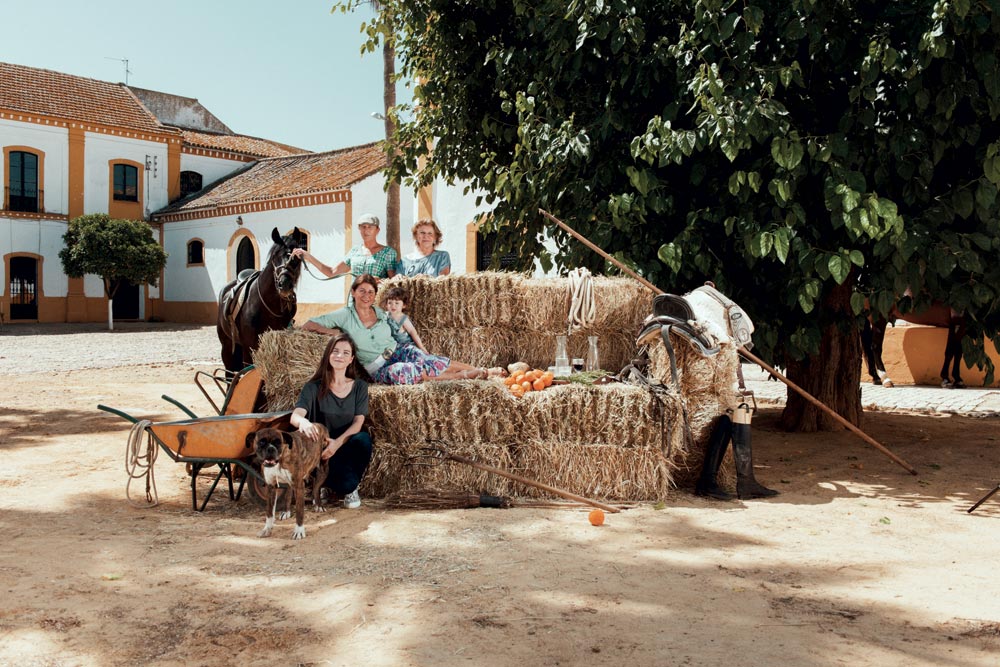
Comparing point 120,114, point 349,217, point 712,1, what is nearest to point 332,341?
point 712,1

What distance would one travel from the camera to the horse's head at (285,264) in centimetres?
817

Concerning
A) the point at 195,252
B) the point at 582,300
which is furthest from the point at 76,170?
Result: the point at 582,300

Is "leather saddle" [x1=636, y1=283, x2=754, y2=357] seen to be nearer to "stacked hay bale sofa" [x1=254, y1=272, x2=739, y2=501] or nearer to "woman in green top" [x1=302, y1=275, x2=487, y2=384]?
"stacked hay bale sofa" [x1=254, y1=272, x2=739, y2=501]

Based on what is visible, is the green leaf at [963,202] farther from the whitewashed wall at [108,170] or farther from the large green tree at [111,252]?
the whitewashed wall at [108,170]

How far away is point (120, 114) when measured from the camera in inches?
1276

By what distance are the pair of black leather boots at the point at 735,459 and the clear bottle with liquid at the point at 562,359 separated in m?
1.39

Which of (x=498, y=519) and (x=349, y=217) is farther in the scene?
(x=349, y=217)

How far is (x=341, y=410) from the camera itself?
5426mm

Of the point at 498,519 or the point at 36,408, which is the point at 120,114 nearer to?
the point at 36,408

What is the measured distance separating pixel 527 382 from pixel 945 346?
31.2 feet

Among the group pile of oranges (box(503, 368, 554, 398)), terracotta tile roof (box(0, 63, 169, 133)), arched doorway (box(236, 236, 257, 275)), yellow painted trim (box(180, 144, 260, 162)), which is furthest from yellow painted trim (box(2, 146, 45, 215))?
pile of oranges (box(503, 368, 554, 398))

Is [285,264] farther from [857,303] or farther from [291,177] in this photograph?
[291,177]

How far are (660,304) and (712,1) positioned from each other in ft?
7.23

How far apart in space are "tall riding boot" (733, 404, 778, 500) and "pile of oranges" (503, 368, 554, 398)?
4.66 ft
